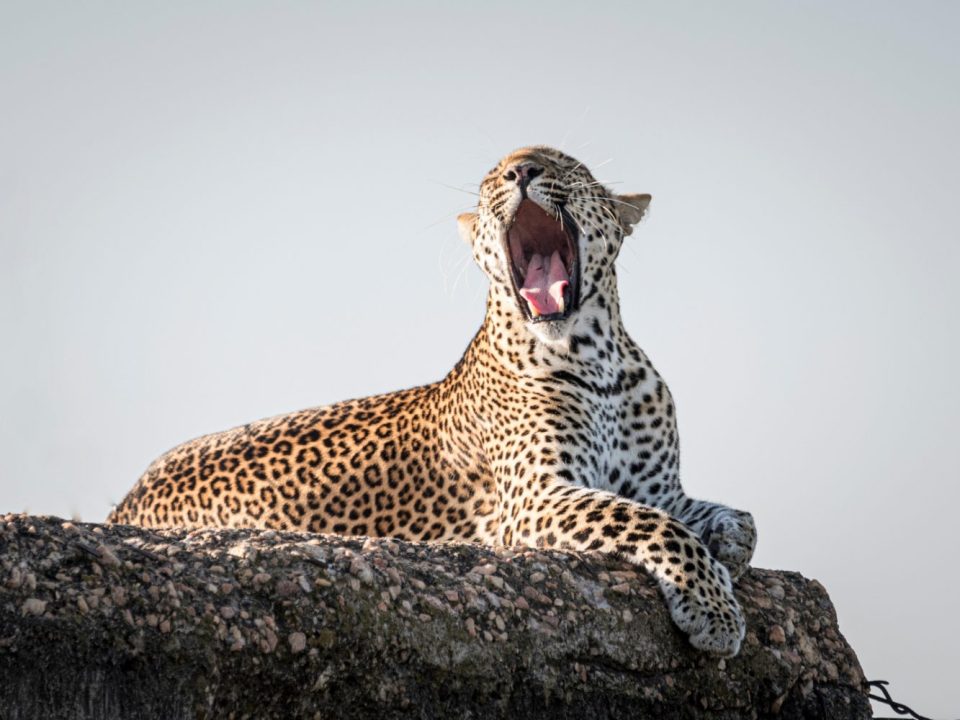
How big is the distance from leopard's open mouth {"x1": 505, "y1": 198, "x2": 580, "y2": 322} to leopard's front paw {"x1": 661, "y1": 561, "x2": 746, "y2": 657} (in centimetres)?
310

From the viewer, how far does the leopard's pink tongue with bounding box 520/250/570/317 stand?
12000 mm

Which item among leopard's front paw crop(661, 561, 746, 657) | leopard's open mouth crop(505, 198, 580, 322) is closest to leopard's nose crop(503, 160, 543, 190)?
leopard's open mouth crop(505, 198, 580, 322)

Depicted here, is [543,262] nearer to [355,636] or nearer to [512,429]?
[512,429]

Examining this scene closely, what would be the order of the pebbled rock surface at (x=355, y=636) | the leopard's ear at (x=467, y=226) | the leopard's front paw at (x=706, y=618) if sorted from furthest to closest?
the leopard's ear at (x=467, y=226), the leopard's front paw at (x=706, y=618), the pebbled rock surface at (x=355, y=636)

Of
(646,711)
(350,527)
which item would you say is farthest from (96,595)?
(350,527)

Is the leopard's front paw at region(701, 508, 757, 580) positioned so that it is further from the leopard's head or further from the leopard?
the leopard's head

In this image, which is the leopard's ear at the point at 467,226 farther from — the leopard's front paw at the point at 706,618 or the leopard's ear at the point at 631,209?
the leopard's front paw at the point at 706,618

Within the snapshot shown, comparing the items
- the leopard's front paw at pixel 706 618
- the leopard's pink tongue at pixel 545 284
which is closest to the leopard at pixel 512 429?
the leopard's pink tongue at pixel 545 284

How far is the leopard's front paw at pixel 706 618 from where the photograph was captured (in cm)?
934

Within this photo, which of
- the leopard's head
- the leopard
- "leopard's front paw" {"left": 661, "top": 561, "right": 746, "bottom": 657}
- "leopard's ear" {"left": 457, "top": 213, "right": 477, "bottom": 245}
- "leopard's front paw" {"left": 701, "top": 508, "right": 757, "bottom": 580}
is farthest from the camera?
"leopard's ear" {"left": 457, "top": 213, "right": 477, "bottom": 245}

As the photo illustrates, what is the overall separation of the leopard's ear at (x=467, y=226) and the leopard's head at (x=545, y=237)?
0.14 m

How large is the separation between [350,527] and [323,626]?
4.56 m

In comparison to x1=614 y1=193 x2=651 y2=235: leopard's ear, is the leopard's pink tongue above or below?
below

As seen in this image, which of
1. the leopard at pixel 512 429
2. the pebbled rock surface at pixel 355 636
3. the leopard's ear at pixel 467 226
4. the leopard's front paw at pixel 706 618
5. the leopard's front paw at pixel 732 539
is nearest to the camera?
the pebbled rock surface at pixel 355 636
